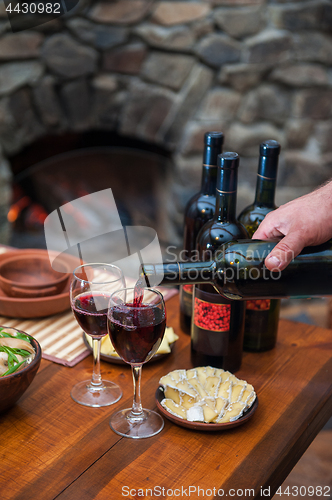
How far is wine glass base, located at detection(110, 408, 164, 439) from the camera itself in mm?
783

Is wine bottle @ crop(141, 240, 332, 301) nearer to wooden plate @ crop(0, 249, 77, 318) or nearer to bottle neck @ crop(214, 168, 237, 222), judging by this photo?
bottle neck @ crop(214, 168, 237, 222)

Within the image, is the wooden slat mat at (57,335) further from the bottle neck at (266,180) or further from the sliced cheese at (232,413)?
the bottle neck at (266,180)

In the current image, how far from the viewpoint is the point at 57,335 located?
105 cm

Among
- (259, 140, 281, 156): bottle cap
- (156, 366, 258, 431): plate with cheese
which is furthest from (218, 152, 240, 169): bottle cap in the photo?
(156, 366, 258, 431): plate with cheese

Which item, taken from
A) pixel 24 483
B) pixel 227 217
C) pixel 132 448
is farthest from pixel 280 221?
pixel 24 483

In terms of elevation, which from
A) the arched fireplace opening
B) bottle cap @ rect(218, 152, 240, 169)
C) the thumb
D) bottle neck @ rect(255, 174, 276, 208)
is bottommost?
the arched fireplace opening

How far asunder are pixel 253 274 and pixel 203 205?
10.7 inches

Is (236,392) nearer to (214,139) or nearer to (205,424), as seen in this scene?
(205,424)

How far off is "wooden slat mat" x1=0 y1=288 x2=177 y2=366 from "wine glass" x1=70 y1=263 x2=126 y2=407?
0.30 feet

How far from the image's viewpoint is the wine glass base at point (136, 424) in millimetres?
783

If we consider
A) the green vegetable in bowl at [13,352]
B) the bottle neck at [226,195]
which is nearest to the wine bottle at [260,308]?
the bottle neck at [226,195]

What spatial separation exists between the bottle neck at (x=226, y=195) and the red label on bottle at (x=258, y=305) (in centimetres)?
19

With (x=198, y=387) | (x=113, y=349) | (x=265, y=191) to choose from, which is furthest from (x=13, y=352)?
(x=265, y=191)

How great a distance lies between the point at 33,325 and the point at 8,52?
1.41 metres
